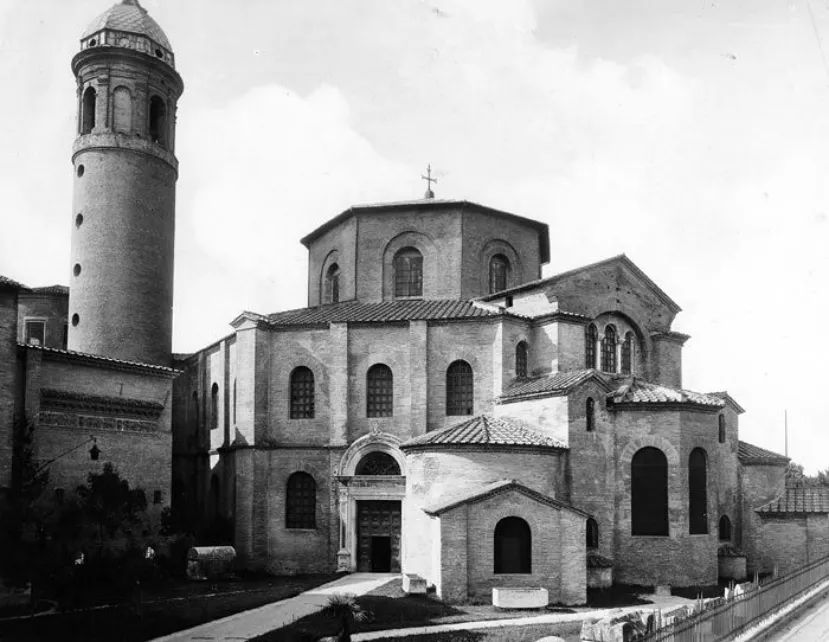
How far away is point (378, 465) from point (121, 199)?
14022mm

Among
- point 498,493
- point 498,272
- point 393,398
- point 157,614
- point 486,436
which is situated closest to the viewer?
point 157,614

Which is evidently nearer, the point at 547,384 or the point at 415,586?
the point at 415,586

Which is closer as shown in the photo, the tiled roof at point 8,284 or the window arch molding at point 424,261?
the tiled roof at point 8,284

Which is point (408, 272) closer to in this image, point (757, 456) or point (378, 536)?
point (378, 536)

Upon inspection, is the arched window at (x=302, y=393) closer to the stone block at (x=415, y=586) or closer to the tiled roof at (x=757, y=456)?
the stone block at (x=415, y=586)

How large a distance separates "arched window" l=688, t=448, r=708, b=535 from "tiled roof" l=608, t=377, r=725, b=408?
1555mm

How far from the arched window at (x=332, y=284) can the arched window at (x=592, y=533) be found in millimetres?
14218

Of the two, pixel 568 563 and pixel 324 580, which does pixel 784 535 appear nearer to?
pixel 568 563

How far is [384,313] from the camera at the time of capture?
3191 centimetres

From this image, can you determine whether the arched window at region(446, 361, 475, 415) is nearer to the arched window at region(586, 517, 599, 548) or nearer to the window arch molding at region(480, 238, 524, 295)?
the window arch molding at region(480, 238, 524, 295)

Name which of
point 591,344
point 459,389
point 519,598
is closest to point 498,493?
point 519,598

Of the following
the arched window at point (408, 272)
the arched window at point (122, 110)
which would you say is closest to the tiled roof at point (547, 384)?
the arched window at point (408, 272)

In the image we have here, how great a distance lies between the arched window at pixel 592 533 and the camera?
26.9 m

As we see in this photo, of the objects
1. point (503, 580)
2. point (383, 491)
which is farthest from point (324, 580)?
point (503, 580)
